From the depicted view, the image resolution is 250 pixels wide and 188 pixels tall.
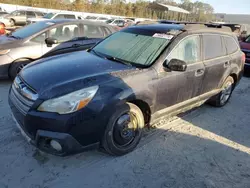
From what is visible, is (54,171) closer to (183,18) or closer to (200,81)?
(200,81)

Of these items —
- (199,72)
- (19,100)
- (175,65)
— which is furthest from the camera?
(199,72)

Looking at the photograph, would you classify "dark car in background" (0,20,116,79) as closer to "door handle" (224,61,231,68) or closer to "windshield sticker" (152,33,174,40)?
"windshield sticker" (152,33,174,40)

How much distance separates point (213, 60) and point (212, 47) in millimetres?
246

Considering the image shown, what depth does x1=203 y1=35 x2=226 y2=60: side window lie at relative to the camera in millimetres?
4070

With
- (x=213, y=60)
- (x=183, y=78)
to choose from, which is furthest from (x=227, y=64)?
(x=183, y=78)

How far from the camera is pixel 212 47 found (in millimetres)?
4242

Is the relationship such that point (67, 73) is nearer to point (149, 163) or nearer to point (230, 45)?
point (149, 163)

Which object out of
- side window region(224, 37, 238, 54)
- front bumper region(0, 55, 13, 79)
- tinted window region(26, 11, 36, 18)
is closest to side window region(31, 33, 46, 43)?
front bumper region(0, 55, 13, 79)

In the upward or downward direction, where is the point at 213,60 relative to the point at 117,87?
upward

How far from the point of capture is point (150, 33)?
375cm

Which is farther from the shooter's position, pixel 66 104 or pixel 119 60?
pixel 119 60

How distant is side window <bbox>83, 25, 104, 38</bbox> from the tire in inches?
145

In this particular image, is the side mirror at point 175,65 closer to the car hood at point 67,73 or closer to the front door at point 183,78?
the front door at point 183,78

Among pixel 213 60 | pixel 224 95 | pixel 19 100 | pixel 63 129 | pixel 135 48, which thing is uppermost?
pixel 135 48
